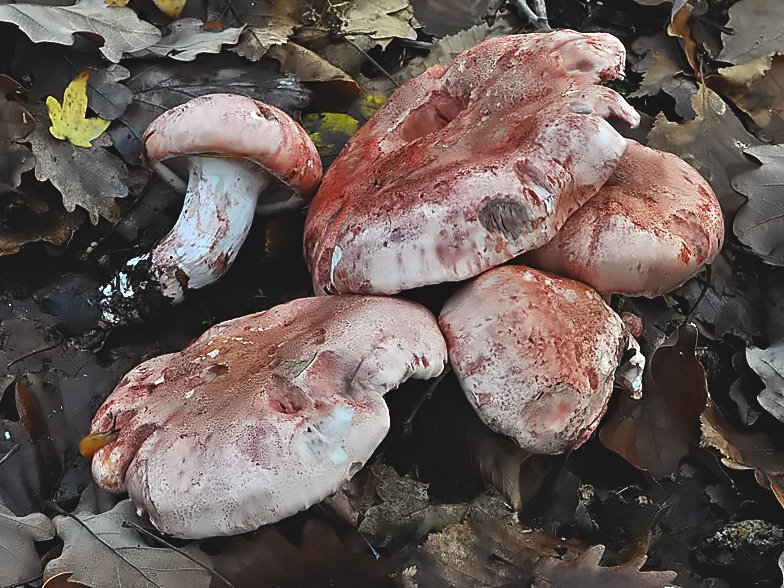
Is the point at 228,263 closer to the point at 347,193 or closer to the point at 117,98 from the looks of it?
the point at 347,193

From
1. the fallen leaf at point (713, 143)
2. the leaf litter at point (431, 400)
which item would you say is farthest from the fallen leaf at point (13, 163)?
the fallen leaf at point (713, 143)

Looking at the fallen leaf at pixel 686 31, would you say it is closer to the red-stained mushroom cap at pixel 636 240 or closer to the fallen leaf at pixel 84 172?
the red-stained mushroom cap at pixel 636 240

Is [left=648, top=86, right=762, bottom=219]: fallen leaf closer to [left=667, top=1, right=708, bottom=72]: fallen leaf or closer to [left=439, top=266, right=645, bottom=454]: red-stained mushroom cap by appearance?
[left=667, top=1, right=708, bottom=72]: fallen leaf

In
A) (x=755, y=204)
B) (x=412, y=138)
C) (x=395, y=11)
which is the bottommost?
(x=755, y=204)

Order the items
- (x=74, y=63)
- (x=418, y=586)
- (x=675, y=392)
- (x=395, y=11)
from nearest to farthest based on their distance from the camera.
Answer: (x=418, y=586)
(x=675, y=392)
(x=74, y=63)
(x=395, y=11)

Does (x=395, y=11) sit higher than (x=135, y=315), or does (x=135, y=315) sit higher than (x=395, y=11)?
(x=395, y=11)

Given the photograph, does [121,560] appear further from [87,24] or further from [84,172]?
[87,24]

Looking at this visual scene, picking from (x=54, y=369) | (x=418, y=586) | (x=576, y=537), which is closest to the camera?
→ (x=418, y=586)

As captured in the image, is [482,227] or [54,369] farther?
[54,369]

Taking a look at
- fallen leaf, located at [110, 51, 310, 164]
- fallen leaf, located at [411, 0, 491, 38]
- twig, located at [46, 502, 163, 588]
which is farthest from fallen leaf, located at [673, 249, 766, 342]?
twig, located at [46, 502, 163, 588]

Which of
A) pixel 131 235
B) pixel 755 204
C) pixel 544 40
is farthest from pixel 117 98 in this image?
pixel 755 204
